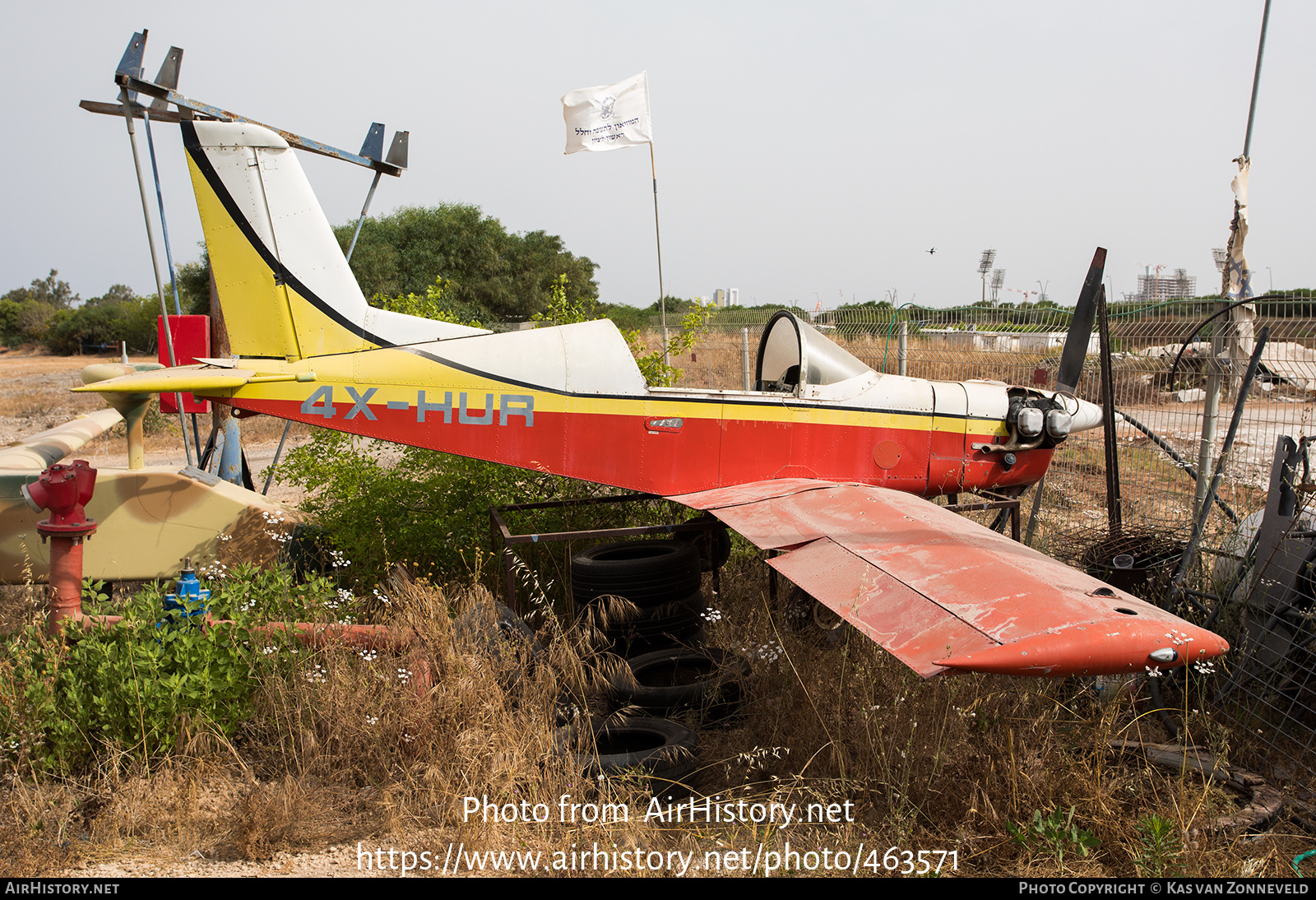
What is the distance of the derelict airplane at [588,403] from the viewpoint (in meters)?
4.88

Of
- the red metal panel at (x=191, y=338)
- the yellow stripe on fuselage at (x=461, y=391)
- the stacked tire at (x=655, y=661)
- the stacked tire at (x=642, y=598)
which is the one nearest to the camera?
the stacked tire at (x=655, y=661)

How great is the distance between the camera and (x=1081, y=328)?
6.33m

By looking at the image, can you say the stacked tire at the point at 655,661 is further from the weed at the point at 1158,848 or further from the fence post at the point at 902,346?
the fence post at the point at 902,346

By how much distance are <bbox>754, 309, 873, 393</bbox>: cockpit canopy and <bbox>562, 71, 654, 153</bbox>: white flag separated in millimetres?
3179

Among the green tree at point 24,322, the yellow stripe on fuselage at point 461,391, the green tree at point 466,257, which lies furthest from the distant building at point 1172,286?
the green tree at point 24,322

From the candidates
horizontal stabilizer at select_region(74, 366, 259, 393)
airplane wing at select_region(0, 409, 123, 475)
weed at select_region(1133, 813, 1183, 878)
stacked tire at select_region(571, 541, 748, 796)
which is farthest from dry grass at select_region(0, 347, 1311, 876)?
airplane wing at select_region(0, 409, 123, 475)

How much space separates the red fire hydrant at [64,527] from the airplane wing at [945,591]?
138 inches

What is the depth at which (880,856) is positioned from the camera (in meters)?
3.06

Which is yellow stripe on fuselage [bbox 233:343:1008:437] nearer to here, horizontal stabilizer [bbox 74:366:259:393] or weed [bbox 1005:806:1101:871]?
horizontal stabilizer [bbox 74:366:259:393]

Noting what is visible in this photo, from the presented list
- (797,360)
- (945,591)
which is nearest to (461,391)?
(797,360)

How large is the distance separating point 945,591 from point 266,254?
4.81 metres

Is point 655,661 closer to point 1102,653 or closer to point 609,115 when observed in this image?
point 1102,653

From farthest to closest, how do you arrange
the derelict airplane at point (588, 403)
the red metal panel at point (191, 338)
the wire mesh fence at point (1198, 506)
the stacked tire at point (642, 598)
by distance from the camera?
the red metal panel at point (191, 338)
the derelict airplane at point (588, 403)
the stacked tire at point (642, 598)
the wire mesh fence at point (1198, 506)

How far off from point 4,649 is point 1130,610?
5.78m
